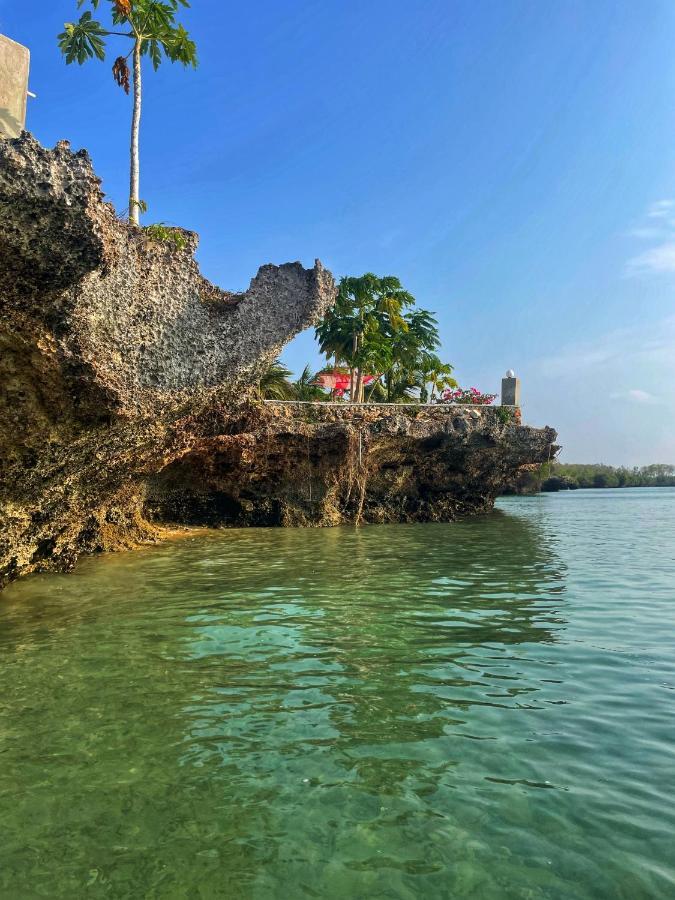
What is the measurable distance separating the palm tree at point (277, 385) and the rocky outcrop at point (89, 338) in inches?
629

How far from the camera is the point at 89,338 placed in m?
8.30

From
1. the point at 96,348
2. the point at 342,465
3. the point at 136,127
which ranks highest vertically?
the point at 136,127

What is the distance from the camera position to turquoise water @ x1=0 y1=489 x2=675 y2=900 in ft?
10.6

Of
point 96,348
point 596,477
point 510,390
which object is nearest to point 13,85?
point 96,348

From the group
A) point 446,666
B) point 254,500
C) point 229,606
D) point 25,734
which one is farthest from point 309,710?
point 254,500

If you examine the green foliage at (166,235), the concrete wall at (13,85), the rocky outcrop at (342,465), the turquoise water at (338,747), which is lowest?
the turquoise water at (338,747)

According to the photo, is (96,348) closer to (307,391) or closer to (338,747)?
(338,747)

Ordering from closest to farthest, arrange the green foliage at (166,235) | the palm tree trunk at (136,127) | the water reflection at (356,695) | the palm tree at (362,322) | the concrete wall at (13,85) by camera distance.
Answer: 1. the water reflection at (356,695)
2. the green foliage at (166,235)
3. the concrete wall at (13,85)
4. the palm tree trunk at (136,127)
5. the palm tree at (362,322)

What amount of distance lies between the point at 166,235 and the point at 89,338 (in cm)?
268

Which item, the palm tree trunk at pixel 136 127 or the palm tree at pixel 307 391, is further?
the palm tree at pixel 307 391

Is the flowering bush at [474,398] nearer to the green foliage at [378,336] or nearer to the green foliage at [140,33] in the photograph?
the green foliage at [378,336]

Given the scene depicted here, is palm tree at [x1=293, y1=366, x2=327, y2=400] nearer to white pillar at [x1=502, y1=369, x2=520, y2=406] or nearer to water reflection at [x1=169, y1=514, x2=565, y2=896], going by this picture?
white pillar at [x1=502, y1=369, x2=520, y2=406]

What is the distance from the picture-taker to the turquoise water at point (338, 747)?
322cm

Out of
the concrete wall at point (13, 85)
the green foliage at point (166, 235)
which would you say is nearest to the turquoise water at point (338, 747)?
the green foliage at point (166, 235)
